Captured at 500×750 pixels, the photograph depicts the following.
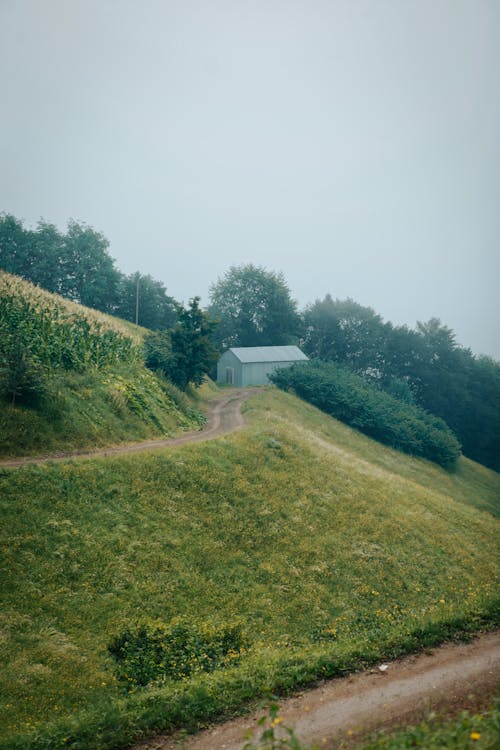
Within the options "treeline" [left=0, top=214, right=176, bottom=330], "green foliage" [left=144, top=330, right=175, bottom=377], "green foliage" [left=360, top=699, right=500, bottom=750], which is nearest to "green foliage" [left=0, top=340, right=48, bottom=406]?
"green foliage" [left=144, top=330, right=175, bottom=377]

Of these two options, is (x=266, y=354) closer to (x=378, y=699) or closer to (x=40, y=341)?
(x=40, y=341)

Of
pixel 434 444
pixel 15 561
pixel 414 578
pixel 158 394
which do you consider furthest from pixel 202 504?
pixel 434 444

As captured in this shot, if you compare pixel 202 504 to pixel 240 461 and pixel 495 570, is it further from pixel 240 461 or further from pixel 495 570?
pixel 495 570

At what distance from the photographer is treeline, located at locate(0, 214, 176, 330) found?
68.5 m

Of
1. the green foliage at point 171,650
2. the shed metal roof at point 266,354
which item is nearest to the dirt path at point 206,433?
the shed metal roof at point 266,354

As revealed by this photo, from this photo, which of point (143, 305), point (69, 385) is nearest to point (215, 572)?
point (69, 385)

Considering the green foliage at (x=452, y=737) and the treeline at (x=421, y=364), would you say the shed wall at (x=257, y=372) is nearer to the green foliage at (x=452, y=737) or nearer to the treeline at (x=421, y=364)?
the treeline at (x=421, y=364)

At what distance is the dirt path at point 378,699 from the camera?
26.3ft

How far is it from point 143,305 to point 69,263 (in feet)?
43.1

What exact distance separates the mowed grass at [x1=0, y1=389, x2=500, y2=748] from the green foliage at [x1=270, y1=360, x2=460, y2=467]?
22.7m

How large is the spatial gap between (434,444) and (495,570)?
104ft

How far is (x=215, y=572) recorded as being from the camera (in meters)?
15.9

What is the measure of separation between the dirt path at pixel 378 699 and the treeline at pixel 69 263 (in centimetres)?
6360

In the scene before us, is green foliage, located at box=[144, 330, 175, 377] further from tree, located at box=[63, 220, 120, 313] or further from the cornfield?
tree, located at box=[63, 220, 120, 313]
